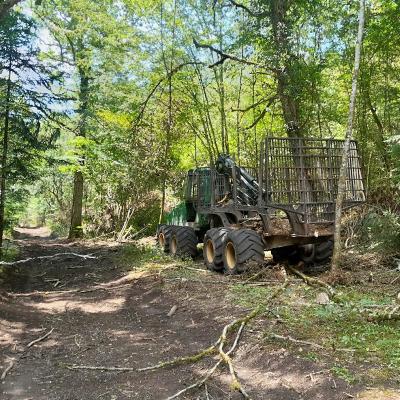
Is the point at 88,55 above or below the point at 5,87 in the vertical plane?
above

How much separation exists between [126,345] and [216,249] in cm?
374

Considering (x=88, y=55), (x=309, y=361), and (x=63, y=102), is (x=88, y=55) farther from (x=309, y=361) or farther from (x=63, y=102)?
(x=309, y=361)

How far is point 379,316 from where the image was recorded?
484 cm

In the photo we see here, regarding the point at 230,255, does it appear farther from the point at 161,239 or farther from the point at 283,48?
the point at 283,48

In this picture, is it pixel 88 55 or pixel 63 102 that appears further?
pixel 88 55

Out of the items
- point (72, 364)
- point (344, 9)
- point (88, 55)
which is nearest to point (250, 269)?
point (72, 364)

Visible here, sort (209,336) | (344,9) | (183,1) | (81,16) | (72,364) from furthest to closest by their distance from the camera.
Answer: (81,16) < (183,1) < (344,9) < (209,336) < (72,364)

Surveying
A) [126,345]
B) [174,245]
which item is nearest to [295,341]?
[126,345]

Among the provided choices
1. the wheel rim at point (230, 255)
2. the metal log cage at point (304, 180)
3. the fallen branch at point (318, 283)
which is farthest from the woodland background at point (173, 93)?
the wheel rim at point (230, 255)

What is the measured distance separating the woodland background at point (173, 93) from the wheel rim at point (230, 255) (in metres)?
2.74

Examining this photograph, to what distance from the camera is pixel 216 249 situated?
877 centimetres

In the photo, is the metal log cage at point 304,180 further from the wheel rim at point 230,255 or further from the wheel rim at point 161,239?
the wheel rim at point 161,239

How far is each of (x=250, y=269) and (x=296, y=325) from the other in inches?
118

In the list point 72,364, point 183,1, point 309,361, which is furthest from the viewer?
point 183,1
